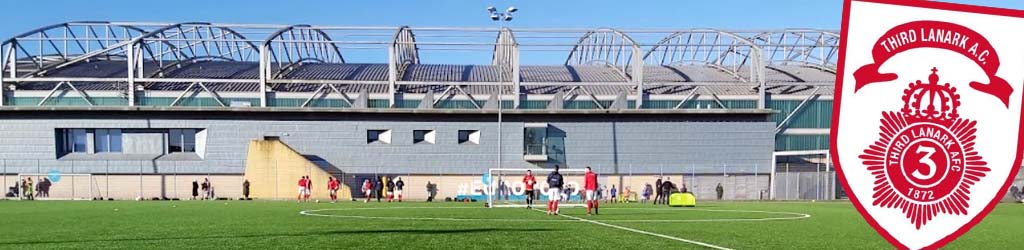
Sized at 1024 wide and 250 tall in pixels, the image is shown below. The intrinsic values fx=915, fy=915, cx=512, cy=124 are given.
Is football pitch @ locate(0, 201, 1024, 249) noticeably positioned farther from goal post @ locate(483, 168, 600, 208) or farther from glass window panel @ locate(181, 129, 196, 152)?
glass window panel @ locate(181, 129, 196, 152)

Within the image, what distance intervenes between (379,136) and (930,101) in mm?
54205

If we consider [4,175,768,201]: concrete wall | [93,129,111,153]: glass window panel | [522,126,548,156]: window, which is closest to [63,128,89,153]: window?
[93,129,111,153]: glass window panel

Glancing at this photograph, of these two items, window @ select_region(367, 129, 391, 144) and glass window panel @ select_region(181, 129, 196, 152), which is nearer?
glass window panel @ select_region(181, 129, 196, 152)

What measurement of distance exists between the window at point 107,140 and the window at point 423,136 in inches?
703

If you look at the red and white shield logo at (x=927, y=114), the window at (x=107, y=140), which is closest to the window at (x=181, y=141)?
the window at (x=107, y=140)

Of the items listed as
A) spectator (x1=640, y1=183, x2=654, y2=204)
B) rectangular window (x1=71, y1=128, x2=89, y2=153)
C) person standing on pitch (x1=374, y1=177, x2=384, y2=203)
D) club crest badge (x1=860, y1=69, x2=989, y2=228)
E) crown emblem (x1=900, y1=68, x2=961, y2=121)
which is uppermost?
crown emblem (x1=900, y1=68, x2=961, y2=121)

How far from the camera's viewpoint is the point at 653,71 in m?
68.8

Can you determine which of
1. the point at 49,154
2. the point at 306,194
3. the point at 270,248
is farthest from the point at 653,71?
the point at 270,248

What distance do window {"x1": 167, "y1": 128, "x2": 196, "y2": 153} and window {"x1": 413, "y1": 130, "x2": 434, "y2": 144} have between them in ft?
43.9

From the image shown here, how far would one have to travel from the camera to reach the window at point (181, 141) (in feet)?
183

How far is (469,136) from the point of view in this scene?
187ft

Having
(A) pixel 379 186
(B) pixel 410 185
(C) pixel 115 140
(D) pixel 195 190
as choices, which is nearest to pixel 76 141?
(C) pixel 115 140

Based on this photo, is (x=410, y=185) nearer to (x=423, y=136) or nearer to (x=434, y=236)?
(x=423, y=136)

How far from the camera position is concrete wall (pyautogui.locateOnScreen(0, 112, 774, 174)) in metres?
54.7
